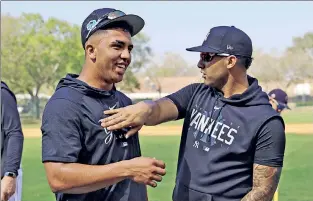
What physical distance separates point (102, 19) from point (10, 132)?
2317 mm

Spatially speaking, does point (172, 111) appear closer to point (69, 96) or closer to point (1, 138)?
point (69, 96)

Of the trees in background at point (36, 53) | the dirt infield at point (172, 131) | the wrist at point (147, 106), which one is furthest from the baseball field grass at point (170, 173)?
the trees in background at point (36, 53)

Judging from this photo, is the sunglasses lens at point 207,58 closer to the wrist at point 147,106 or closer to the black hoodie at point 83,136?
the wrist at point 147,106

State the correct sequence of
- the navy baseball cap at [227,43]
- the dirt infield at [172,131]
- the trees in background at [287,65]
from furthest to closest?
the trees in background at [287,65], the dirt infield at [172,131], the navy baseball cap at [227,43]

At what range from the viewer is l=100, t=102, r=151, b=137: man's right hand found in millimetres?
2945

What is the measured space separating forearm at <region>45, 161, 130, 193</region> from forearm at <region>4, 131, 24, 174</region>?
2282mm

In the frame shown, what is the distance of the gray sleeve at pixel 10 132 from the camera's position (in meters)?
4.96

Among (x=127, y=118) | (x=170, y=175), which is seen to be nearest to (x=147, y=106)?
(x=127, y=118)

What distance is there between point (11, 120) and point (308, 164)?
34.0 ft

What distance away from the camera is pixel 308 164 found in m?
14.1

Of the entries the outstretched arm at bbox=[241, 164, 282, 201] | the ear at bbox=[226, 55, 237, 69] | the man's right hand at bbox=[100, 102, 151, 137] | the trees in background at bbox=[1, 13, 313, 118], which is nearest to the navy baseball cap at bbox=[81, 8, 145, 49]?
the man's right hand at bbox=[100, 102, 151, 137]

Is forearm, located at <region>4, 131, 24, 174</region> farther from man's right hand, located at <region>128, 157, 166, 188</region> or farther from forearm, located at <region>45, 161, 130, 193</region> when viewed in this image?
man's right hand, located at <region>128, 157, 166, 188</region>

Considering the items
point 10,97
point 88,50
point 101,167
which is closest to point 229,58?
point 88,50

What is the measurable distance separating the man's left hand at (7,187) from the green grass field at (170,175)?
15.2 ft
